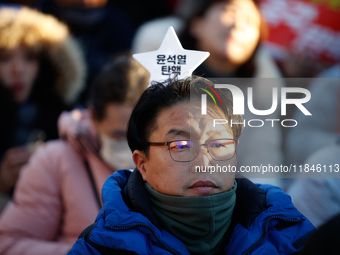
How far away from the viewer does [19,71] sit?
2926 mm

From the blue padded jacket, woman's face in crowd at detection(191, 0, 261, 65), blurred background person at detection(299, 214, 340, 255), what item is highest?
woman's face in crowd at detection(191, 0, 261, 65)

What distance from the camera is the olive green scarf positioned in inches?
45.5

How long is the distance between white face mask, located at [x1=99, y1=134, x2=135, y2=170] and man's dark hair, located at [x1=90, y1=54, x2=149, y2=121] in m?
0.19

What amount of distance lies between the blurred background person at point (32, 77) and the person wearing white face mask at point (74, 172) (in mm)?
522

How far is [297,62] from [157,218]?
112 inches

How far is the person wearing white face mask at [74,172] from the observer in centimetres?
212

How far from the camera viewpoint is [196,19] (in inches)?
104

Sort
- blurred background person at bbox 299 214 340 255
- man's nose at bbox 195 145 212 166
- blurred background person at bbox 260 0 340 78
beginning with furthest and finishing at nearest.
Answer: blurred background person at bbox 260 0 340 78 → man's nose at bbox 195 145 212 166 → blurred background person at bbox 299 214 340 255

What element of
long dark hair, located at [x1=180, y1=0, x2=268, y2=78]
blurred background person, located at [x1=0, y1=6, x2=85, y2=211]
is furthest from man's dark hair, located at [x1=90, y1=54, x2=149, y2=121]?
blurred background person, located at [x1=0, y1=6, x2=85, y2=211]

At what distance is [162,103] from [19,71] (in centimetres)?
207

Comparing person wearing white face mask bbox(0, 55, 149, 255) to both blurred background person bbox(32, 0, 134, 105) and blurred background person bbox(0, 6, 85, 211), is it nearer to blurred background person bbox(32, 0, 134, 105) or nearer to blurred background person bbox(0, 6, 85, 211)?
blurred background person bbox(0, 6, 85, 211)

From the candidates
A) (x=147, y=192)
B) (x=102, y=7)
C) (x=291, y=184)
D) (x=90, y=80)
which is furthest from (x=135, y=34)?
(x=147, y=192)

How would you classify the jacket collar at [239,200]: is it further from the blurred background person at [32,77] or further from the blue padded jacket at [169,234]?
the blurred background person at [32,77]

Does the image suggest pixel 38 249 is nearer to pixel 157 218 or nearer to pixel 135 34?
pixel 157 218
